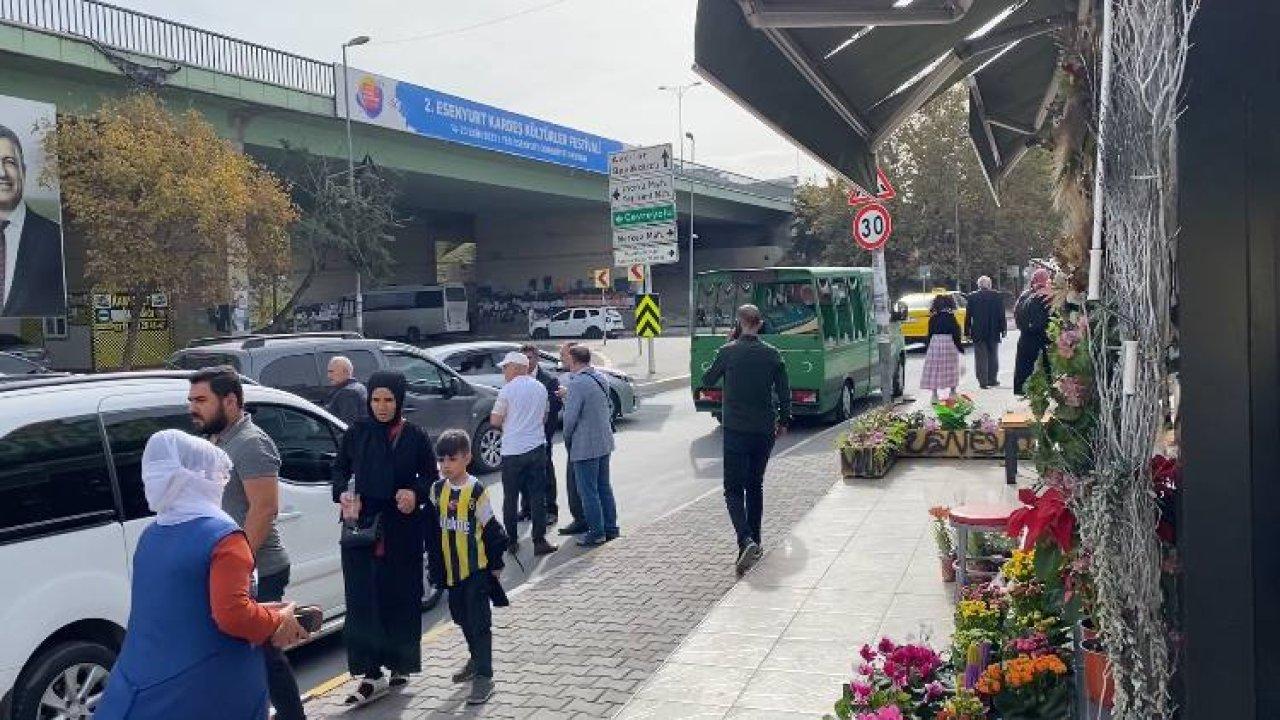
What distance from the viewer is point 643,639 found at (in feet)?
19.9

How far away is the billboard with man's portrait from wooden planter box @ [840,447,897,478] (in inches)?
817

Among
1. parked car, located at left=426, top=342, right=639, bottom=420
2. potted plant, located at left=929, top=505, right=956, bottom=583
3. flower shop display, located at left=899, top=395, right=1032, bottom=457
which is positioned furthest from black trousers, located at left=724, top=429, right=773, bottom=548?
parked car, located at left=426, top=342, right=639, bottom=420

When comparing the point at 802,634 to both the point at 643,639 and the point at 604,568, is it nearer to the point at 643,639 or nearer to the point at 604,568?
the point at 643,639

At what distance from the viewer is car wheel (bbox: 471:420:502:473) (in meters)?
12.6

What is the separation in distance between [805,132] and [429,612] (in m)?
4.27

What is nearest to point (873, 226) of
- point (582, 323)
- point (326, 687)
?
point (326, 687)

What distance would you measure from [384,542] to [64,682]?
151 centimetres

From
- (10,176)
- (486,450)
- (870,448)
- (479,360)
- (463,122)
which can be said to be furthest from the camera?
(463,122)

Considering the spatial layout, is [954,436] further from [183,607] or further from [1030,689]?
[183,607]

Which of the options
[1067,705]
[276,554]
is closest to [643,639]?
[276,554]

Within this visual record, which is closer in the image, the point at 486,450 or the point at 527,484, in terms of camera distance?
the point at 527,484

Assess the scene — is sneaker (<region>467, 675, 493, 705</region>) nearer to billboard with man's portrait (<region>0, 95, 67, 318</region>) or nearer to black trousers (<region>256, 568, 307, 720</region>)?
black trousers (<region>256, 568, 307, 720</region>)

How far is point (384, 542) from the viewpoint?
5211mm

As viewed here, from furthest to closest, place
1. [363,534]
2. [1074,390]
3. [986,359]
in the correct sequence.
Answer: [986,359] → [363,534] → [1074,390]
